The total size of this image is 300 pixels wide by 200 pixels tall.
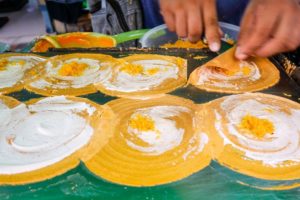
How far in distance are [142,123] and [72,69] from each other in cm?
64

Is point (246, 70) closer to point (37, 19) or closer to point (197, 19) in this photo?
point (197, 19)

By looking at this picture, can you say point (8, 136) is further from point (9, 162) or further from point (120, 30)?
point (120, 30)

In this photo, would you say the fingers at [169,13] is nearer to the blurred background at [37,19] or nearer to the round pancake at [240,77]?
the round pancake at [240,77]

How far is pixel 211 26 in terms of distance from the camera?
1.45m

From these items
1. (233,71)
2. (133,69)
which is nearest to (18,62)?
(133,69)

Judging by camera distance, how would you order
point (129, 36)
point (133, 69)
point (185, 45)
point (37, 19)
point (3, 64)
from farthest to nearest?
point (37, 19), point (129, 36), point (185, 45), point (3, 64), point (133, 69)

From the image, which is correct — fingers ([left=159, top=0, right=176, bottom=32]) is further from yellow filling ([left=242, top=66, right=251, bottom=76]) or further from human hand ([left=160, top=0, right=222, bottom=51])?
yellow filling ([left=242, top=66, right=251, bottom=76])

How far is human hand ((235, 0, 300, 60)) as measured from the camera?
1.28 meters

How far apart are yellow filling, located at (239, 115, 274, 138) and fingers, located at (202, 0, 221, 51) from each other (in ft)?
1.22

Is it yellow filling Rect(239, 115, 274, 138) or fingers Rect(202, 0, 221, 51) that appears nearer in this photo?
yellow filling Rect(239, 115, 274, 138)

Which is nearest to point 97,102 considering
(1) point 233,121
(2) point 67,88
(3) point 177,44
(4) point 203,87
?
(2) point 67,88

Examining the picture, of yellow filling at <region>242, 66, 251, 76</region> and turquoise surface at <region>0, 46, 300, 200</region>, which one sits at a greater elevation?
turquoise surface at <region>0, 46, 300, 200</region>

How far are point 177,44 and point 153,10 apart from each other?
40 cm

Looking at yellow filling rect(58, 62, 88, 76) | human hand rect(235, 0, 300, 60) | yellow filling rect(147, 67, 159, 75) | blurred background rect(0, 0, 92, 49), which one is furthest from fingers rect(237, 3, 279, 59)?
blurred background rect(0, 0, 92, 49)
